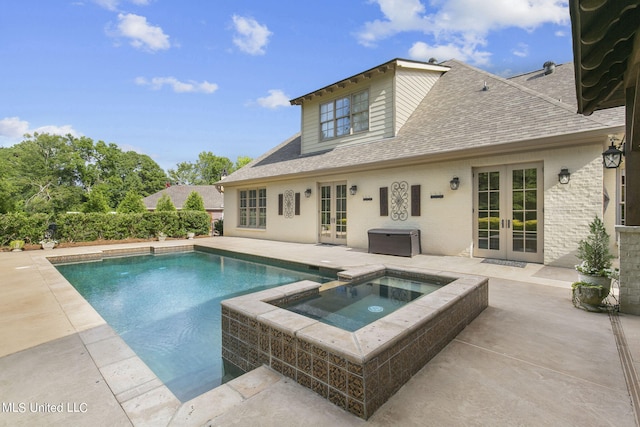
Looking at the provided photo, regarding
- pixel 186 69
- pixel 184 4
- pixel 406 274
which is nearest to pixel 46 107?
pixel 186 69

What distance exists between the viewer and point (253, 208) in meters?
13.6

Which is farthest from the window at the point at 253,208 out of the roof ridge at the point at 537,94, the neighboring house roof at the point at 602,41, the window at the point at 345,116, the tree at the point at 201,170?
the tree at the point at 201,170

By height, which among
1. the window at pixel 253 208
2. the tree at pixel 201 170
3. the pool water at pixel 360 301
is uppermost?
the tree at pixel 201 170

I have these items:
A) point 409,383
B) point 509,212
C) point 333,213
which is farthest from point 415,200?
point 409,383

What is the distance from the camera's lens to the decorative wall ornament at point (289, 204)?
11.6 metres

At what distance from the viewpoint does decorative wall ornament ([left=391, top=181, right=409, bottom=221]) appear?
8406 mm

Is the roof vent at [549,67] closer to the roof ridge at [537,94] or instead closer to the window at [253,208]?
the roof ridge at [537,94]

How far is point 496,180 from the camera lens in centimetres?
706

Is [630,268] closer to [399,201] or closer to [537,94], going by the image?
[399,201]

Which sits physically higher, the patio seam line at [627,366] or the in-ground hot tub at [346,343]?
the in-ground hot tub at [346,343]

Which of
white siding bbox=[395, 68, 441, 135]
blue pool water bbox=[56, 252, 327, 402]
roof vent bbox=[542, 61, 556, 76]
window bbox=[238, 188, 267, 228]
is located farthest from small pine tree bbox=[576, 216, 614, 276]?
window bbox=[238, 188, 267, 228]

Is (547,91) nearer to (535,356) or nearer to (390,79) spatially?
(390,79)

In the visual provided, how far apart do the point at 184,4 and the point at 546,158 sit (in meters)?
11.1

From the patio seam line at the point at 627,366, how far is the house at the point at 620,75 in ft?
2.18
